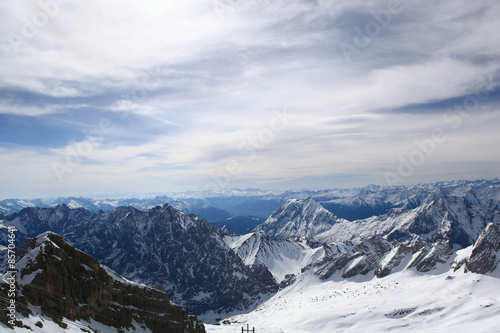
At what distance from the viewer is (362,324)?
144 meters

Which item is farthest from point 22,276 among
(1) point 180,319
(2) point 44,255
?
(1) point 180,319

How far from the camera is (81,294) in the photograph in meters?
67.8

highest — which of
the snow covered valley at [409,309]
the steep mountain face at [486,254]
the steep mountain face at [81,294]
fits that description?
the steep mountain face at [81,294]

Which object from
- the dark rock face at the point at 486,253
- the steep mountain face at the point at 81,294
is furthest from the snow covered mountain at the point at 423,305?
the steep mountain face at the point at 81,294

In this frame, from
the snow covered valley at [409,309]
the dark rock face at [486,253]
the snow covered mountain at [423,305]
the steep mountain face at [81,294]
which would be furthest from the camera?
the dark rock face at [486,253]

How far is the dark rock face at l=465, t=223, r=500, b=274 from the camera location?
16525 cm

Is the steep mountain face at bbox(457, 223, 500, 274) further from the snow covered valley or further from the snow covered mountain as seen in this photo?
the snow covered valley

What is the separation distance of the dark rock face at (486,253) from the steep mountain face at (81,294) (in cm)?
16518

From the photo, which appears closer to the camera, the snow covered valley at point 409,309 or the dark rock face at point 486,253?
the snow covered valley at point 409,309

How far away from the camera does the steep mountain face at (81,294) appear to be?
58.5m

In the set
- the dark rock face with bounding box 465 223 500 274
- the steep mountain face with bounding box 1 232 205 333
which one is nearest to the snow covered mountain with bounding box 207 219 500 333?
the dark rock face with bounding box 465 223 500 274

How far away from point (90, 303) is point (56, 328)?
16.9m

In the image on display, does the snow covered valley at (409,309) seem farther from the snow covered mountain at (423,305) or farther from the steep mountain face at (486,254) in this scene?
the steep mountain face at (486,254)

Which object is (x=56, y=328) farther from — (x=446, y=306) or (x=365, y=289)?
(x=365, y=289)
